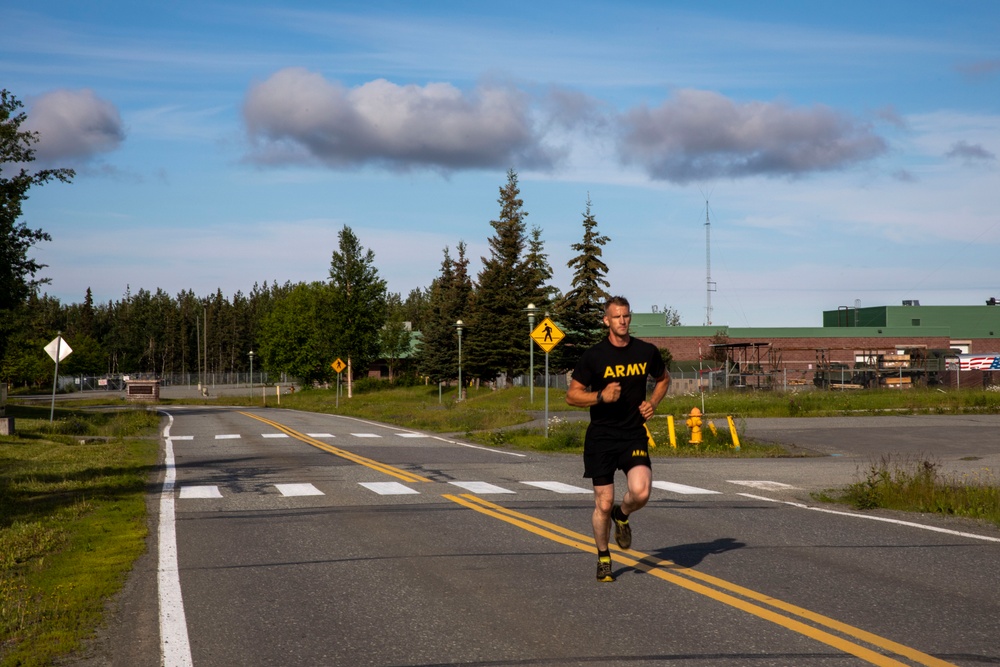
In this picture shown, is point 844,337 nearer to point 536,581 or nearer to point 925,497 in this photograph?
point 925,497

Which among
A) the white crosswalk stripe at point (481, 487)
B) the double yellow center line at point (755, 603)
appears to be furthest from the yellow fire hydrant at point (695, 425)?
the double yellow center line at point (755, 603)

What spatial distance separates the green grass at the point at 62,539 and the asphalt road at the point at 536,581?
0.31 metres

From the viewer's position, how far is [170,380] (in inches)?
6491

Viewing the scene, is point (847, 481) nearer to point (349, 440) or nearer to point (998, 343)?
point (349, 440)

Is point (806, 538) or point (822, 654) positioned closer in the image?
point (822, 654)

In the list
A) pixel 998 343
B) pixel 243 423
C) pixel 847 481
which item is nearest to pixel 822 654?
pixel 847 481

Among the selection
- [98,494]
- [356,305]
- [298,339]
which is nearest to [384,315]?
[356,305]

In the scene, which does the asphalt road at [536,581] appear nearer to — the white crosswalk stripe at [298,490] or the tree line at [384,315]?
the white crosswalk stripe at [298,490]

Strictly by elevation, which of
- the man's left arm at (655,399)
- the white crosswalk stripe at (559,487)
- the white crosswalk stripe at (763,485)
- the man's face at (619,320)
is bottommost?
the white crosswalk stripe at (763,485)

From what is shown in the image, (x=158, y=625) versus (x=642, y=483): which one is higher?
(x=642, y=483)

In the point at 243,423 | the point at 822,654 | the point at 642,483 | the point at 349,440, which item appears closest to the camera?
the point at 822,654

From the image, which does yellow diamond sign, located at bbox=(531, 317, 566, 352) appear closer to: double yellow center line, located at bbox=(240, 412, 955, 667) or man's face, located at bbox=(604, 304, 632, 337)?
double yellow center line, located at bbox=(240, 412, 955, 667)

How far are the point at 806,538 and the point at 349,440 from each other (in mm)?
20815

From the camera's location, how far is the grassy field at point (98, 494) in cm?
720
